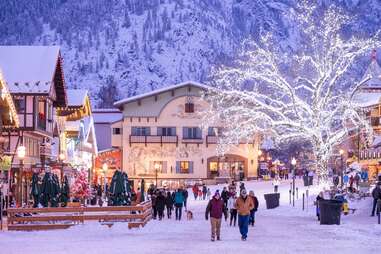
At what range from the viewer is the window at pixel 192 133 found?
7338 cm

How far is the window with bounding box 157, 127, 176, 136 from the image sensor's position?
240 feet

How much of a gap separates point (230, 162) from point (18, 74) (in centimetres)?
3324

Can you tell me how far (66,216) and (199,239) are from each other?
593 cm

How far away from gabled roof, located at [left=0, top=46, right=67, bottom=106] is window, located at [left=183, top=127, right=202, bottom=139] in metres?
26.6

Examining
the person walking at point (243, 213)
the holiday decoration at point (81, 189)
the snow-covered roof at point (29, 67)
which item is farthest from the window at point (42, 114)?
the person walking at point (243, 213)

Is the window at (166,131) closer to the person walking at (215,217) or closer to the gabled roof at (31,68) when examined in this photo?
the gabled roof at (31,68)

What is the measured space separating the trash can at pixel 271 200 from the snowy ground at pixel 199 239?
8.85 meters

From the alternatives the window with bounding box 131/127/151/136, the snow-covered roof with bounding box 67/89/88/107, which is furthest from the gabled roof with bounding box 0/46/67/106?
the window with bounding box 131/127/151/136

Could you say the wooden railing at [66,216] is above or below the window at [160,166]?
below

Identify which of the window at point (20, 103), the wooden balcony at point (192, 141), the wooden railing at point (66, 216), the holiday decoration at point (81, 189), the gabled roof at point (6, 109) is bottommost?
the wooden railing at point (66, 216)

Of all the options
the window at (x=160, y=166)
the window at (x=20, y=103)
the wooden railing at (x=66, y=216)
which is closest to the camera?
the wooden railing at (x=66, y=216)

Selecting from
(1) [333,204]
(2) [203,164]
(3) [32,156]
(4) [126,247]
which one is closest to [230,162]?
(2) [203,164]

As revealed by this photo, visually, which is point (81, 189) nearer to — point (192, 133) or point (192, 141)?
point (192, 141)

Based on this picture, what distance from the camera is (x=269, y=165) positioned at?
9638 cm
